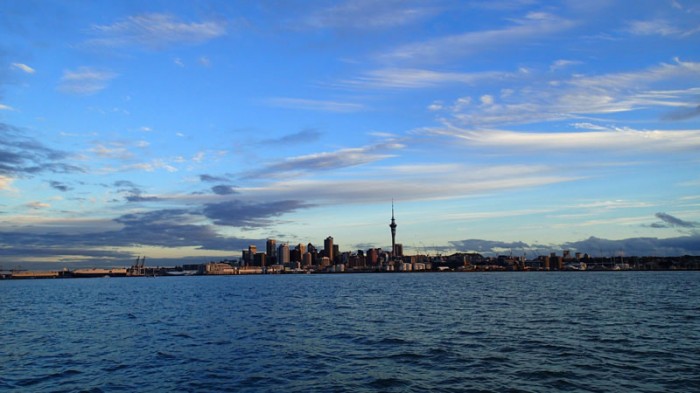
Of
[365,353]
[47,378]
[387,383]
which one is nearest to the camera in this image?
[387,383]

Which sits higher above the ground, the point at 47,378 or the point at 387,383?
the point at 387,383

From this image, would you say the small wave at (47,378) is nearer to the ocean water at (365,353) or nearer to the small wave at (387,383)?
the ocean water at (365,353)

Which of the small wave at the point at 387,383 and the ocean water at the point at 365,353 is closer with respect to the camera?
the small wave at the point at 387,383

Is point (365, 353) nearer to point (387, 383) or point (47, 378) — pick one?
point (387, 383)

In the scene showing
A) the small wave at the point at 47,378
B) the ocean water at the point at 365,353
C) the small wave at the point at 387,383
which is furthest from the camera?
the small wave at the point at 47,378

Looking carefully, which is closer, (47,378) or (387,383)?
(387,383)

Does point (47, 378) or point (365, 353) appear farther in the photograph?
point (365, 353)

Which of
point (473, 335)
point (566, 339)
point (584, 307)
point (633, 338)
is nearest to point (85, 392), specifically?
point (473, 335)

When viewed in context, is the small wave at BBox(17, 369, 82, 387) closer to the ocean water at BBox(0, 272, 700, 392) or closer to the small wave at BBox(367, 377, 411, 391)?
the ocean water at BBox(0, 272, 700, 392)

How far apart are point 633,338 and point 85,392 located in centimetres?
4694

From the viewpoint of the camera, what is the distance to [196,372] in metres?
37.0

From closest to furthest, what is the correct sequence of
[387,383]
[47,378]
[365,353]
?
[387,383], [47,378], [365,353]

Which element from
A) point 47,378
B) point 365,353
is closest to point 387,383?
point 365,353

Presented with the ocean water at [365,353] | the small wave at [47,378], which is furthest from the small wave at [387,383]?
the small wave at [47,378]
